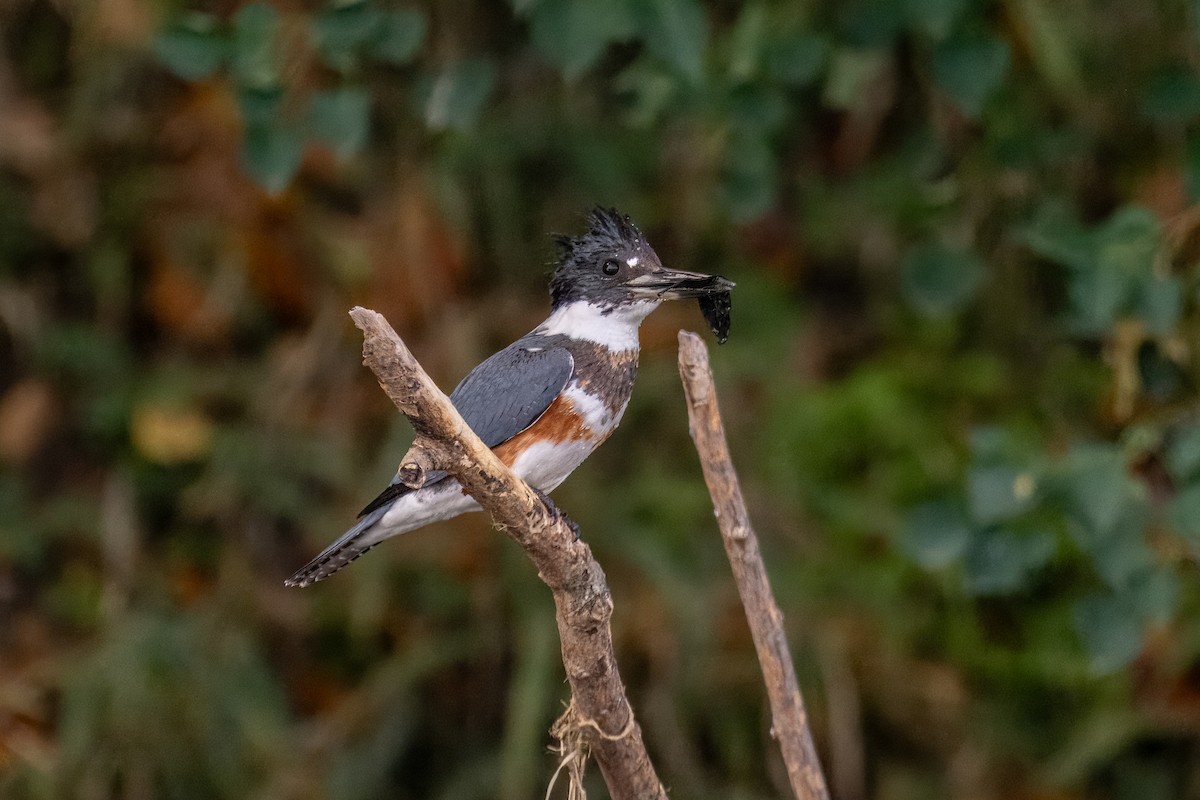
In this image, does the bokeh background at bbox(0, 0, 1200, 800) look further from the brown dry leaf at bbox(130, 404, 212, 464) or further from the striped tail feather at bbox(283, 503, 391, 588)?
the striped tail feather at bbox(283, 503, 391, 588)

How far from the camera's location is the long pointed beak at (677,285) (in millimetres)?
A: 1703

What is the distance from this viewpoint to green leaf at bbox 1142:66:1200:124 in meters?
2.92

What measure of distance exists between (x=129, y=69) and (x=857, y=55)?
2.18m

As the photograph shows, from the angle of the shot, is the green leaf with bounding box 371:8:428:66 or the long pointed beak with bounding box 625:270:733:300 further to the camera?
the green leaf with bounding box 371:8:428:66

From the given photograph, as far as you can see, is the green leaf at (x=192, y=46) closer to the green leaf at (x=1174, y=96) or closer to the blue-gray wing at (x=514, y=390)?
the blue-gray wing at (x=514, y=390)

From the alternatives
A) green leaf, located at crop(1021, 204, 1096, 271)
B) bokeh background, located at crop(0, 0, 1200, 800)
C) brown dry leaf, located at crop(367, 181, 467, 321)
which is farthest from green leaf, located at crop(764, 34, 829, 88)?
brown dry leaf, located at crop(367, 181, 467, 321)

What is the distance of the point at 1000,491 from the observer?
2760 millimetres

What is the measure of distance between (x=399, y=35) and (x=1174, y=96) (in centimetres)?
155

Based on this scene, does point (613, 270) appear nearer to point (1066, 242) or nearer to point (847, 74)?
point (1066, 242)

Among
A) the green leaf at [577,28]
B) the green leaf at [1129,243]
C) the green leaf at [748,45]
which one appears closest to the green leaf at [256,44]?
the green leaf at [577,28]

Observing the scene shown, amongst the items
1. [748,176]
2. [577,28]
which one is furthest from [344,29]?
[748,176]

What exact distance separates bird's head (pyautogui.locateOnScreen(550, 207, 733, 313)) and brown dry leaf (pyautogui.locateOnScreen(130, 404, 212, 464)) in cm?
243

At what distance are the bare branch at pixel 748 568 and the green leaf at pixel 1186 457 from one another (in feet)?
3.10

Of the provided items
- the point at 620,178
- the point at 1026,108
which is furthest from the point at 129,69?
the point at 1026,108
